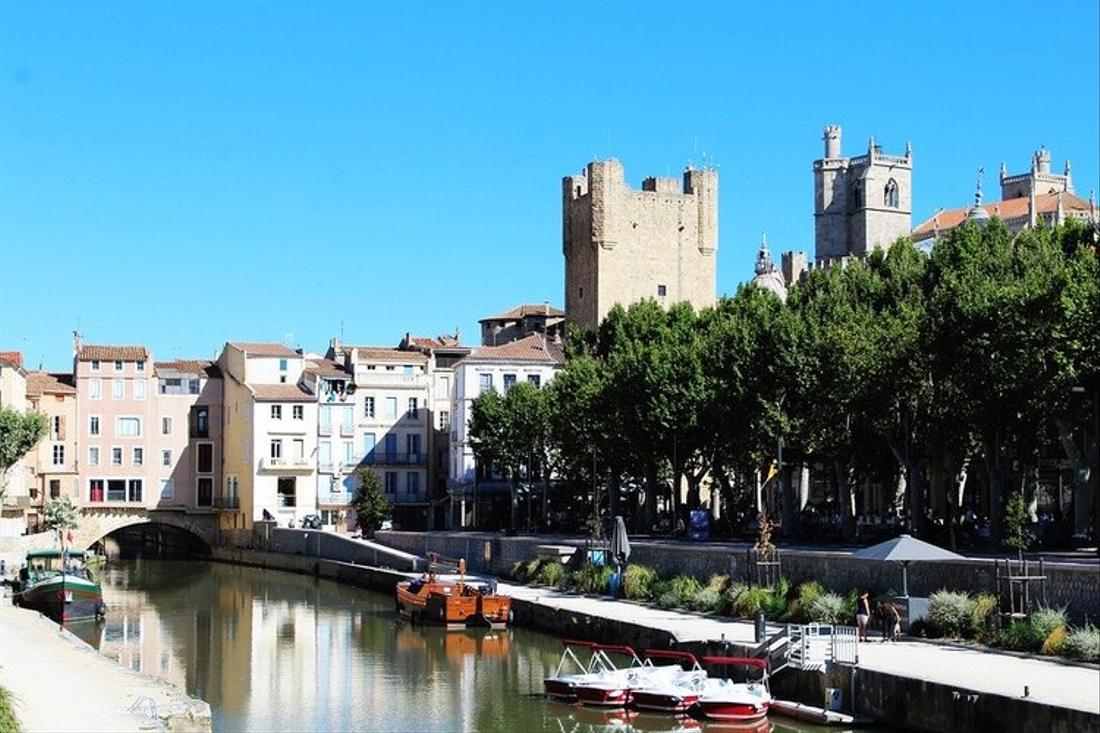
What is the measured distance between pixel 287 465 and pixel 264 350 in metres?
7.38

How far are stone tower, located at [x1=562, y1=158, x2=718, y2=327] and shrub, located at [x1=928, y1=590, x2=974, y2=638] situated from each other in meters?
70.5

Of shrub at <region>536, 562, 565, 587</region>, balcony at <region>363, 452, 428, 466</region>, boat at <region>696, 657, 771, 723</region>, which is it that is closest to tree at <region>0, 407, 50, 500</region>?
balcony at <region>363, 452, 428, 466</region>

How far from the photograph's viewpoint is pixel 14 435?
73.6m

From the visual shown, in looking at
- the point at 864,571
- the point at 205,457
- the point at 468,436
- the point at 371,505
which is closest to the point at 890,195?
the point at 468,436

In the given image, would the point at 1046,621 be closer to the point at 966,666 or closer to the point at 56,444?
the point at 966,666

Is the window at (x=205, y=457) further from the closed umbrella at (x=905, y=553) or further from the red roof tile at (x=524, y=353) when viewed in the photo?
the closed umbrella at (x=905, y=553)

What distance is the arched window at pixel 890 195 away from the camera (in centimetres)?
14225

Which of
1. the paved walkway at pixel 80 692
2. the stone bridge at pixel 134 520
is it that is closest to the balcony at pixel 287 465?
the stone bridge at pixel 134 520

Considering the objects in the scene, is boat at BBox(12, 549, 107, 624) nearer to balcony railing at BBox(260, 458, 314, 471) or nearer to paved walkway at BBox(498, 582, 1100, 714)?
paved walkway at BBox(498, 582, 1100, 714)

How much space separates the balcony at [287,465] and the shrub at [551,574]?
Answer: 35062 millimetres

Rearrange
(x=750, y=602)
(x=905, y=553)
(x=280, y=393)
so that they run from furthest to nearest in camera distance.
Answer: (x=280, y=393), (x=750, y=602), (x=905, y=553)

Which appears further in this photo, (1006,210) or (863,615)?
(1006,210)

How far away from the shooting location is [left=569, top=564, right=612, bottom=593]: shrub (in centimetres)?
5016

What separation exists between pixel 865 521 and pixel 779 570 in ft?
81.8
